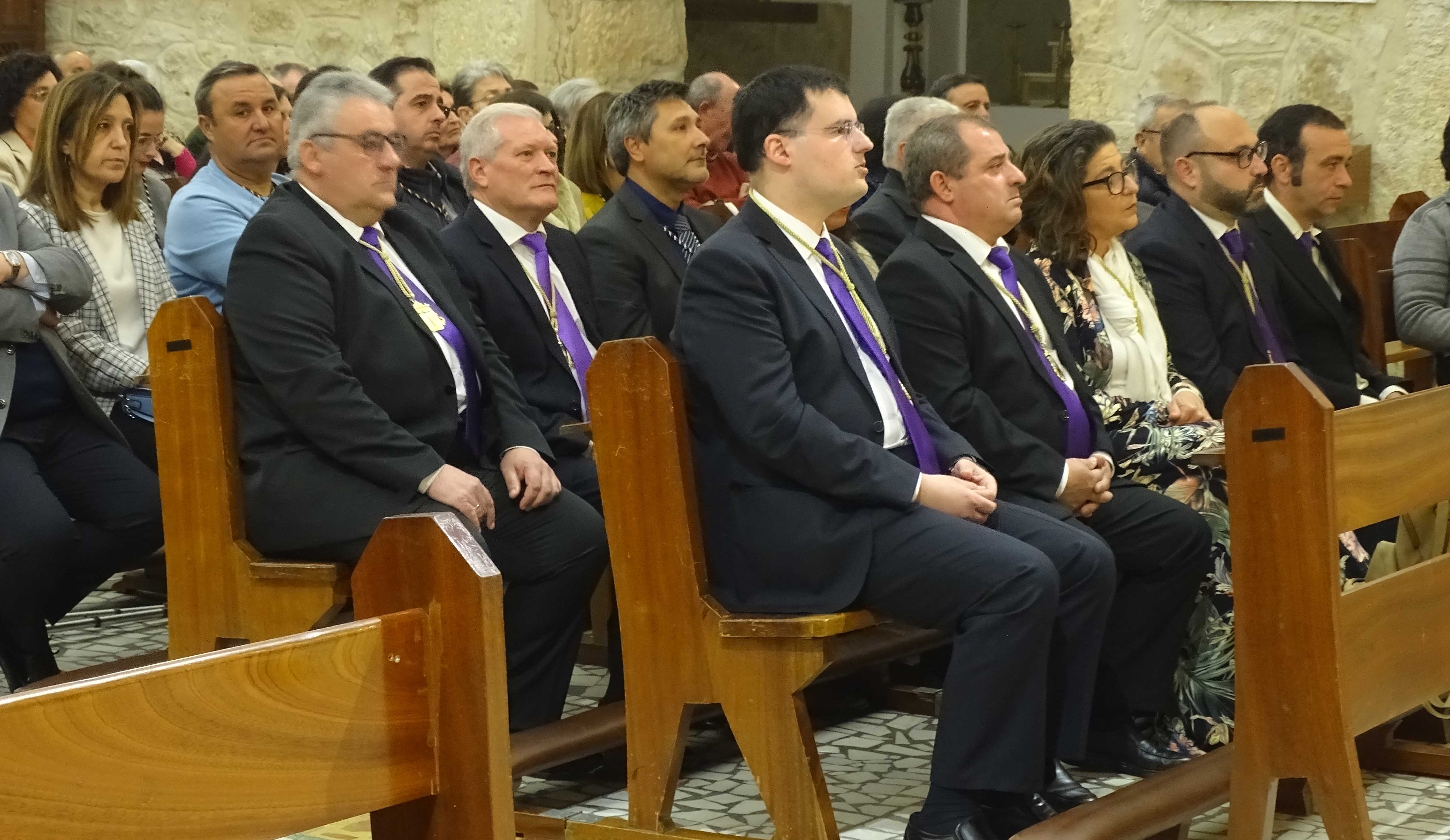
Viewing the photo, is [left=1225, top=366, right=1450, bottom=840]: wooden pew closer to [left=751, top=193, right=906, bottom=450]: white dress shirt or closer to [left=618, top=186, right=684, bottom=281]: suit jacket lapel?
[left=751, top=193, right=906, bottom=450]: white dress shirt

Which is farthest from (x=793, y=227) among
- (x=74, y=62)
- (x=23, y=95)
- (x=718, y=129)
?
(x=74, y=62)

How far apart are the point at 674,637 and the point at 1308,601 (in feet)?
3.13

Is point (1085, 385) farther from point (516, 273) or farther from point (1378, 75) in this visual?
point (1378, 75)

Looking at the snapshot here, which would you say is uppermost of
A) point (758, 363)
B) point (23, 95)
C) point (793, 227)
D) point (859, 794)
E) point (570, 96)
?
point (570, 96)

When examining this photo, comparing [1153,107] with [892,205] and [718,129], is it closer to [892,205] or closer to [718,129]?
[718,129]

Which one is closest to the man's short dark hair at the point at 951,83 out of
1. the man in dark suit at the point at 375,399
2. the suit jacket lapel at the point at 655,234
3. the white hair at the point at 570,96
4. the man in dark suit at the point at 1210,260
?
the white hair at the point at 570,96

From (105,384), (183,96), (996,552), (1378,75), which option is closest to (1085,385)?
(996,552)

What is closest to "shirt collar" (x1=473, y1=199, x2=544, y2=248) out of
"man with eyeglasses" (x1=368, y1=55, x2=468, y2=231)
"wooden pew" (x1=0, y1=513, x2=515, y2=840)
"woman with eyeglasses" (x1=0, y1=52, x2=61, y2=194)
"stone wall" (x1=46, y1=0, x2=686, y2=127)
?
"man with eyeglasses" (x1=368, y1=55, x2=468, y2=231)

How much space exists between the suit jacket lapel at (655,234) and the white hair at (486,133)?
0.29 m

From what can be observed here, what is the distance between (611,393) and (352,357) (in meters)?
0.63

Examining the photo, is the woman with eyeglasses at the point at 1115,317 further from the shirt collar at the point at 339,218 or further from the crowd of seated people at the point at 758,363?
the shirt collar at the point at 339,218

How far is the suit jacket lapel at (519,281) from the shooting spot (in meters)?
3.77

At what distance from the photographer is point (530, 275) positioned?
3.85 metres

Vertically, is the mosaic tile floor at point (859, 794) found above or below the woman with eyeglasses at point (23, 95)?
below
